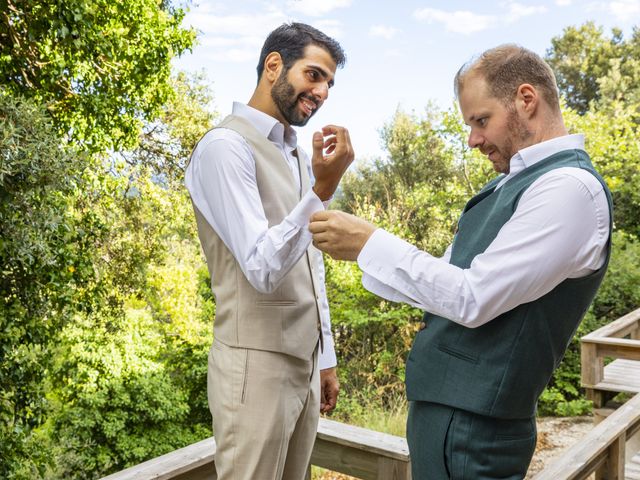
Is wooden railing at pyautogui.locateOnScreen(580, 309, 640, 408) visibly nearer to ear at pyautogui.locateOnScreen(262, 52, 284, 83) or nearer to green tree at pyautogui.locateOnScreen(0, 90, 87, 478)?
green tree at pyautogui.locateOnScreen(0, 90, 87, 478)

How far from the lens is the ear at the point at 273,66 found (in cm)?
149

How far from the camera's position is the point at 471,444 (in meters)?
1.09

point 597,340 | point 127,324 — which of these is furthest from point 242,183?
point 127,324

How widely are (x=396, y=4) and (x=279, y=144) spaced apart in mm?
61569

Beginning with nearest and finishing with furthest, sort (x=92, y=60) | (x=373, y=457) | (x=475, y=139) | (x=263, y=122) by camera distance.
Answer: (x=475, y=139) → (x=263, y=122) → (x=373, y=457) → (x=92, y=60)

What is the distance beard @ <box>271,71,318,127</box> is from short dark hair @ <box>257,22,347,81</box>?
0.04 metres

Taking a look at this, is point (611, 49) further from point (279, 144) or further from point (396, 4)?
point (396, 4)

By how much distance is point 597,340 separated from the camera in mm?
4477

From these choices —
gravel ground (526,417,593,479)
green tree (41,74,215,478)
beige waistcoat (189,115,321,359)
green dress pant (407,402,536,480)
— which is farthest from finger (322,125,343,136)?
gravel ground (526,417,593,479)

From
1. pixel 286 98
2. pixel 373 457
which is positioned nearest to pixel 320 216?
pixel 286 98

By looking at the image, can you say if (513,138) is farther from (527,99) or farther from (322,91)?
(322,91)

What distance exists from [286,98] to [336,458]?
1.15 m

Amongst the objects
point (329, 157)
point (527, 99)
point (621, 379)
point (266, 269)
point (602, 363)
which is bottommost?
point (621, 379)

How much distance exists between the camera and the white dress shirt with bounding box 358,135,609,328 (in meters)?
0.93
